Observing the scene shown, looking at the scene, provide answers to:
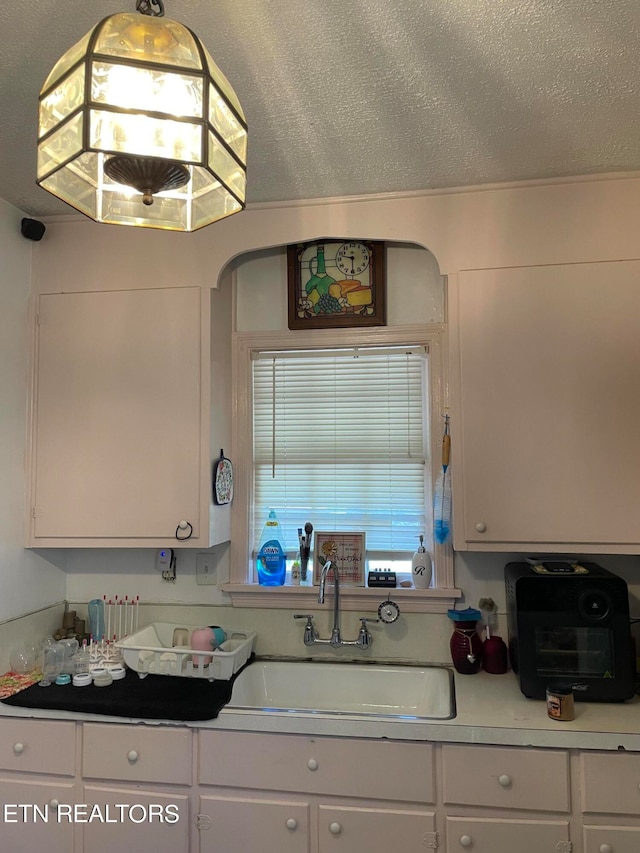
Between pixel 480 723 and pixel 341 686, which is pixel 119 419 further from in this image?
pixel 480 723

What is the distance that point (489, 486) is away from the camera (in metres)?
2.10

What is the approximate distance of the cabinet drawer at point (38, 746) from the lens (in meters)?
1.95

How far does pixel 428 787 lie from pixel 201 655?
0.88m

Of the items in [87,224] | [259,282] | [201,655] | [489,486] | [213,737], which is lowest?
[213,737]

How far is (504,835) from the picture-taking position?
1.74 m

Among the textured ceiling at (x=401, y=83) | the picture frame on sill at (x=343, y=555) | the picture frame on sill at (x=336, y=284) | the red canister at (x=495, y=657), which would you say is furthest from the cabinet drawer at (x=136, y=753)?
the textured ceiling at (x=401, y=83)

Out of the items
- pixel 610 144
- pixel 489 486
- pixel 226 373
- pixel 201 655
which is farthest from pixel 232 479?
pixel 610 144

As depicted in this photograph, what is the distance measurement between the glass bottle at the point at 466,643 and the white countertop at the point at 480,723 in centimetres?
21

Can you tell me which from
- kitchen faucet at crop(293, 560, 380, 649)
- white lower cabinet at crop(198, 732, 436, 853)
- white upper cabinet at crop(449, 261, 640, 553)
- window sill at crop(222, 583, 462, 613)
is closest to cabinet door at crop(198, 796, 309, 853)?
white lower cabinet at crop(198, 732, 436, 853)

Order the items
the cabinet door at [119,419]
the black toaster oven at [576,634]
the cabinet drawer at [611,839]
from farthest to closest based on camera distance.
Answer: the cabinet door at [119,419], the black toaster oven at [576,634], the cabinet drawer at [611,839]

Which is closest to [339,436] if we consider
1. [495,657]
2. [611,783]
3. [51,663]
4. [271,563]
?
[271,563]

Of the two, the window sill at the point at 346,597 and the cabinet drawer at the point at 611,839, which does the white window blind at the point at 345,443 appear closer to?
the window sill at the point at 346,597

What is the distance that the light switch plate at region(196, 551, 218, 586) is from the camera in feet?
8.25

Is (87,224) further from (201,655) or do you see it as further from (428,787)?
(428,787)
